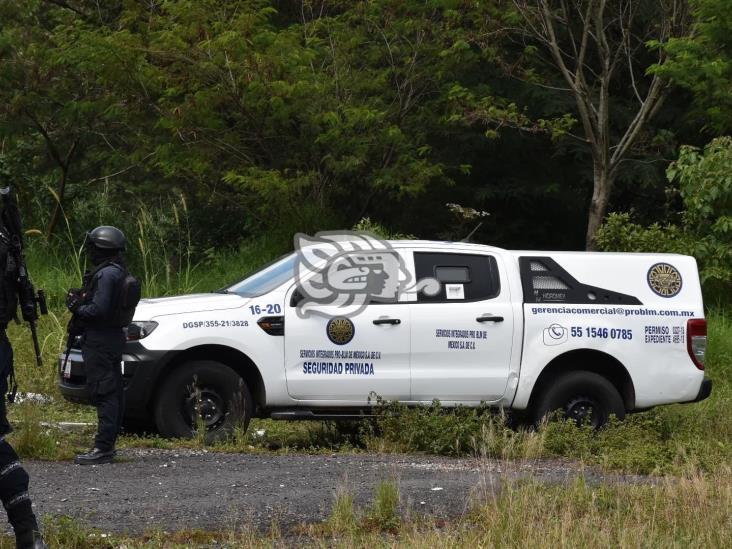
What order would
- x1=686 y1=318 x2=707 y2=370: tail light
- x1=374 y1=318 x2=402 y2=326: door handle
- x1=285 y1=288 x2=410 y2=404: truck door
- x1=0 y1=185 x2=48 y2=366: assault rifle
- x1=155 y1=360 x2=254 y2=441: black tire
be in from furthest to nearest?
x1=686 y1=318 x2=707 y2=370: tail light, x1=374 y1=318 x2=402 y2=326: door handle, x1=285 y1=288 x2=410 y2=404: truck door, x1=155 y1=360 x2=254 y2=441: black tire, x1=0 y1=185 x2=48 y2=366: assault rifle

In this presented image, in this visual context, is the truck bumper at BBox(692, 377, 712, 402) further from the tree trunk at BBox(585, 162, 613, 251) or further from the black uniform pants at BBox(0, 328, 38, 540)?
the tree trunk at BBox(585, 162, 613, 251)

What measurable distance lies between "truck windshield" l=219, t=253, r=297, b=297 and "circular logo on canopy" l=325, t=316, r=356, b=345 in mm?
517

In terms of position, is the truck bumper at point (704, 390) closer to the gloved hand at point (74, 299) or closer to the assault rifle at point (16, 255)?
the gloved hand at point (74, 299)

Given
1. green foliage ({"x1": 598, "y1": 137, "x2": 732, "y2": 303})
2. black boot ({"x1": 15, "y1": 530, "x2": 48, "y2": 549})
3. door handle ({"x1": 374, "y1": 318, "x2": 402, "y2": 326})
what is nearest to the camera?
black boot ({"x1": 15, "y1": 530, "x2": 48, "y2": 549})

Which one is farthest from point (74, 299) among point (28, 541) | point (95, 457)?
point (28, 541)

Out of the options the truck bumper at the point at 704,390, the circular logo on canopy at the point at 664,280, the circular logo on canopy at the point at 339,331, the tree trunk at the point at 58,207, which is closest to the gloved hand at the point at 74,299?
the circular logo on canopy at the point at 339,331

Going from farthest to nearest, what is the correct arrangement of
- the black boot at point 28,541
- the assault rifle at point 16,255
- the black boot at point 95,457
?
the black boot at point 95,457, the assault rifle at point 16,255, the black boot at point 28,541

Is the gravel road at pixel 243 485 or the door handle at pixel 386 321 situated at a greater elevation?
the door handle at pixel 386 321

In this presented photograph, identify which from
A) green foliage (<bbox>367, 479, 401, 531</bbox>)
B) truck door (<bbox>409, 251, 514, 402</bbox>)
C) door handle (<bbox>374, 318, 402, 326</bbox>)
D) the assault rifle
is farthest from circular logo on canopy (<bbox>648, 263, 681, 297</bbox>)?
the assault rifle

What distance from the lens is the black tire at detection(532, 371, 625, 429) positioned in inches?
413

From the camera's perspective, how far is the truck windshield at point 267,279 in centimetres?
1022

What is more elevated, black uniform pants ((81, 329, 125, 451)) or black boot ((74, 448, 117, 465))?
black uniform pants ((81, 329, 125, 451))

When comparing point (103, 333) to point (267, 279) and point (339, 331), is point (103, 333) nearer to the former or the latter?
point (267, 279)

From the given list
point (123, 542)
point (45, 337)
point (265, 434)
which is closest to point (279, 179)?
point (45, 337)
